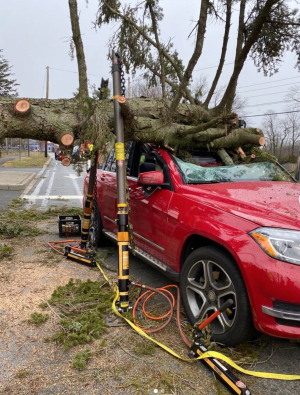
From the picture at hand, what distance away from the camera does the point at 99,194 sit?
5402 mm

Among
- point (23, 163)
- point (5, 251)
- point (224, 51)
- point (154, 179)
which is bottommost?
point (5, 251)

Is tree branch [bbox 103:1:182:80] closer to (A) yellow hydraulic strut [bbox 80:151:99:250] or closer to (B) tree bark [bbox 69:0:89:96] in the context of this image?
(B) tree bark [bbox 69:0:89:96]

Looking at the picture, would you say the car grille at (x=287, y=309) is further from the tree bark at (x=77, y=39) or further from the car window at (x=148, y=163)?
the tree bark at (x=77, y=39)

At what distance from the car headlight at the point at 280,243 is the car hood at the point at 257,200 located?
0.06m

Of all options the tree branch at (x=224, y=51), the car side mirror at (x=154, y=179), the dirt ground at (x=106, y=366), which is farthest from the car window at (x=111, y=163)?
the tree branch at (x=224, y=51)

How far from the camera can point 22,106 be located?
14.0 ft

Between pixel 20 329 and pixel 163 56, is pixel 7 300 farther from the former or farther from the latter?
pixel 163 56

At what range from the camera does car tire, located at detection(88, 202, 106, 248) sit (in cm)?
539

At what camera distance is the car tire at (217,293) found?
96.0 inches

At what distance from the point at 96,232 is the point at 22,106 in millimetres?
2228

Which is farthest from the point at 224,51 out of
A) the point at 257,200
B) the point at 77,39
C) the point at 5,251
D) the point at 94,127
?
the point at 5,251

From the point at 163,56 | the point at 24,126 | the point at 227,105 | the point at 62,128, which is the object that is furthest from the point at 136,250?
the point at 163,56

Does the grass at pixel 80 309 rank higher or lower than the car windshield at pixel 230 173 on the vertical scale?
lower

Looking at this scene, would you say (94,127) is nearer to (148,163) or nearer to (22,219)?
(148,163)
